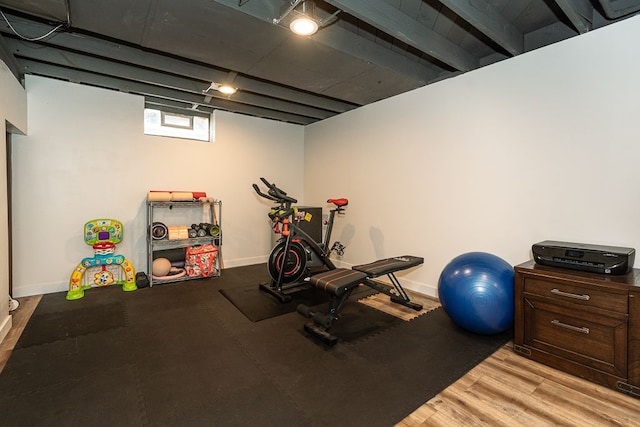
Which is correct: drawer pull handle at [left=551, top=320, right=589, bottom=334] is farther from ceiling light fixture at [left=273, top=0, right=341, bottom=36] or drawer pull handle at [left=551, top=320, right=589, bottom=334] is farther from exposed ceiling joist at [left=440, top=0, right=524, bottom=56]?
ceiling light fixture at [left=273, top=0, right=341, bottom=36]

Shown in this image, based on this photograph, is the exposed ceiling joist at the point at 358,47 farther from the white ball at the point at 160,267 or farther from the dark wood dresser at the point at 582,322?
the white ball at the point at 160,267

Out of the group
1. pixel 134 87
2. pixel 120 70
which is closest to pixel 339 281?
pixel 120 70

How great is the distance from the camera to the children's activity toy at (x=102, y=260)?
13.3ft

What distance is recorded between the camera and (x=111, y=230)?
4.21 m

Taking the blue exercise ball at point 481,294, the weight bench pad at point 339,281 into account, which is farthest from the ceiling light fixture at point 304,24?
the blue exercise ball at point 481,294

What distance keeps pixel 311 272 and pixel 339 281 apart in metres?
2.21

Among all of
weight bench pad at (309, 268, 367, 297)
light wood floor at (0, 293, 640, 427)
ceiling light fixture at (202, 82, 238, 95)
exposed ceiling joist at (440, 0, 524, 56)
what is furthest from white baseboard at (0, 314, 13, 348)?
exposed ceiling joist at (440, 0, 524, 56)

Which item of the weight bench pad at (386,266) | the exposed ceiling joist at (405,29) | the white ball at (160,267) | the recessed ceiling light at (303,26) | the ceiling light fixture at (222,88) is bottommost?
the white ball at (160,267)

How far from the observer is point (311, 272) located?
5.04 m

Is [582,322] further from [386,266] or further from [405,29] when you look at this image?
[405,29]

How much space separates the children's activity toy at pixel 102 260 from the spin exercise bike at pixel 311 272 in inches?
80.3

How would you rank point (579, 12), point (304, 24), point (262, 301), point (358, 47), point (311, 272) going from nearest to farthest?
point (304, 24), point (579, 12), point (358, 47), point (262, 301), point (311, 272)

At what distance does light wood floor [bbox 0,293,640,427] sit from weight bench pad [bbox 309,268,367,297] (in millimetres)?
1125

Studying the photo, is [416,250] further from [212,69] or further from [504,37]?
[212,69]
